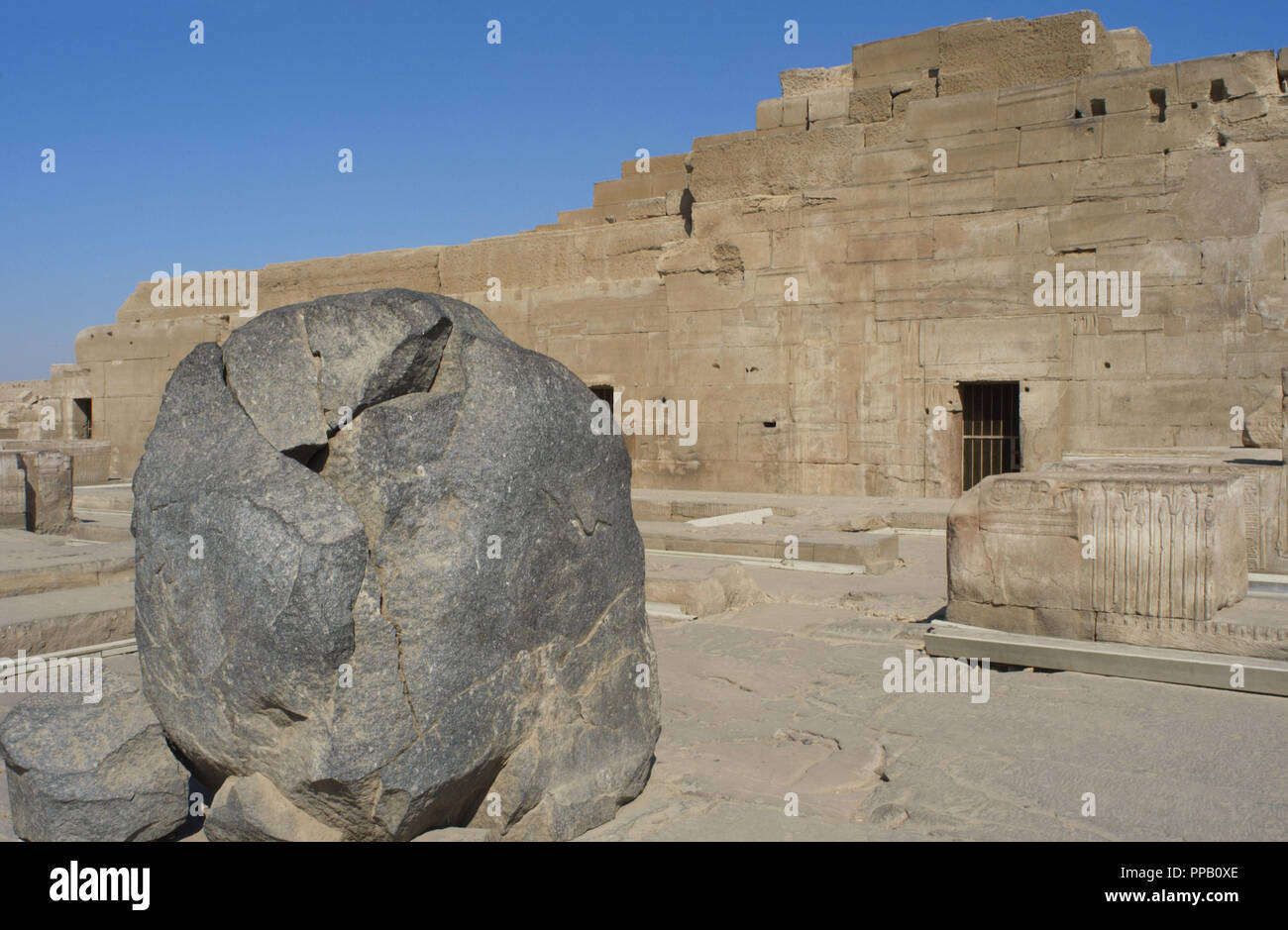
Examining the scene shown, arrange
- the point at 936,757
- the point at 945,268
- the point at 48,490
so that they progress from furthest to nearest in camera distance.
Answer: the point at 945,268 < the point at 48,490 < the point at 936,757

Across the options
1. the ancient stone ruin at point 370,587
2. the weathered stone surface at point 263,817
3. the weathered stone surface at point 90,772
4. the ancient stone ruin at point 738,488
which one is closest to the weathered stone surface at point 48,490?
the ancient stone ruin at point 738,488

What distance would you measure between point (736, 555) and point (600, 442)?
522 cm

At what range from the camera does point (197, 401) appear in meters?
2.65

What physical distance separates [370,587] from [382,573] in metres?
0.05

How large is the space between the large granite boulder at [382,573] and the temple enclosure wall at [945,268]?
7.50 meters

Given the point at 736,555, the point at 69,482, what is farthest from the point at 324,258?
the point at 736,555

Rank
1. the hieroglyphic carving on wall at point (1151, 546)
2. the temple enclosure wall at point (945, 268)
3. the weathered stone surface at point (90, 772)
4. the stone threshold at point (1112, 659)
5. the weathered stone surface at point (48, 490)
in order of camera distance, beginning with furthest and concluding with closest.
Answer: the temple enclosure wall at point (945, 268), the weathered stone surface at point (48, 490), the hieroglyphic carving on wall at point (1151, 546), the stone threshold at point (1112, 659), the weathered stone surface at point (90, 772)

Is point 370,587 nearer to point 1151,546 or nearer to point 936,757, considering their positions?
point 936,757

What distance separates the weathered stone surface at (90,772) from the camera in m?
2.59

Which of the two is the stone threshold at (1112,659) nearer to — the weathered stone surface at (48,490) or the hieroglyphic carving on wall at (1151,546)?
the hieroglyphic carving on wall at (1151,546)

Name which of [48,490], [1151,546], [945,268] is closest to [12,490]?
[48,490]

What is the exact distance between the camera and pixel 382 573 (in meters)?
2.41
